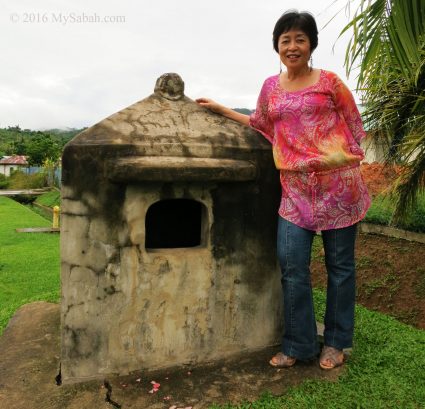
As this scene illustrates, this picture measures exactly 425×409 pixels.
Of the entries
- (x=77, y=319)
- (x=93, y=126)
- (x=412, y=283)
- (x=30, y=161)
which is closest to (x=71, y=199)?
(x=93, y=126)

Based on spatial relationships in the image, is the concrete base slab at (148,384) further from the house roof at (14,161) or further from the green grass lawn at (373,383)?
the house roof at (14,161)

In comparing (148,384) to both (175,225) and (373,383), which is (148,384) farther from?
(373,383)

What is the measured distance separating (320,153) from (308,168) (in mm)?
120

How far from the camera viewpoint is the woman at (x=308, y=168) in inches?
109

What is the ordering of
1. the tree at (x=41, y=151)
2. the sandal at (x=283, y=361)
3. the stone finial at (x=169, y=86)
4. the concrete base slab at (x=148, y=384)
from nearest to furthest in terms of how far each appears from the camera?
the concrete base slab at (x=148, y=384) < the sandal at (x=283, y=361) < the stone finial at (x=169, y=86) < the tree at (x=41, y=151)

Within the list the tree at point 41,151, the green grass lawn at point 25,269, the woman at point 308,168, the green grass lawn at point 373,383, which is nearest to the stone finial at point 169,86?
the woman at point 308,168

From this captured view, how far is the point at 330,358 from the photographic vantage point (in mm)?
3104

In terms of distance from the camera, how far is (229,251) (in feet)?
10.1

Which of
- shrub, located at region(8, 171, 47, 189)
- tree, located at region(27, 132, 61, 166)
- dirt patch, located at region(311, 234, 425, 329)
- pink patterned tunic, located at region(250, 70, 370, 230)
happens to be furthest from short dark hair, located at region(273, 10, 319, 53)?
tree, located at region(27, 132, 61, 166)

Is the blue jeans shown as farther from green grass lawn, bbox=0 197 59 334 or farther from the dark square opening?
green grass lawn, bbox=0 197 59 334

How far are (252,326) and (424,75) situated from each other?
3.41 m

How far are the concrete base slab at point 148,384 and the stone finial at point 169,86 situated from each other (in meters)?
1.97

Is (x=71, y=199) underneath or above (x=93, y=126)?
underneath

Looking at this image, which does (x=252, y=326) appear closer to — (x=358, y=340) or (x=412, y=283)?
(x=358, y=340)
